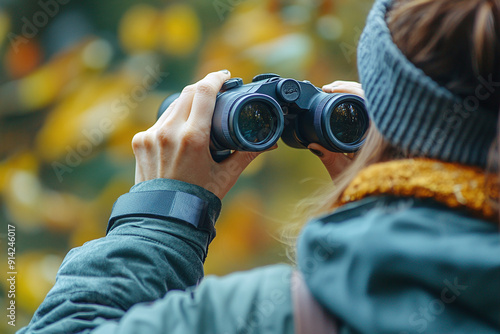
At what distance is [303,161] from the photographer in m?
2.84

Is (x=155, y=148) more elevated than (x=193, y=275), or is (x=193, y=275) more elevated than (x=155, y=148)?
(x=155, y=148)

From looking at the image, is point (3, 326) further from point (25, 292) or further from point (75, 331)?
point (75, 331)

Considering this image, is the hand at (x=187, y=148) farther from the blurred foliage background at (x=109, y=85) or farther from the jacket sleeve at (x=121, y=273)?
the blurred foliage background at (x=109, y=85)

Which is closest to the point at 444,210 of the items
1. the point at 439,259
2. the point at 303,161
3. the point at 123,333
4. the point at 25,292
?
the point at 439,259

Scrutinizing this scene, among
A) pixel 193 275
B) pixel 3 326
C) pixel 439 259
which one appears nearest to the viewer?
pixel 439 259

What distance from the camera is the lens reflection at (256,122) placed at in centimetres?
97

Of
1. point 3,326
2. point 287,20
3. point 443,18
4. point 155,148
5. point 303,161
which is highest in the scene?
point 443,18

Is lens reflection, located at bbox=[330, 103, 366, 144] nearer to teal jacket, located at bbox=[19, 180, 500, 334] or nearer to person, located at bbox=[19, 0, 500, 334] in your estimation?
person, located at bbox=[19, 0, 500, 334]

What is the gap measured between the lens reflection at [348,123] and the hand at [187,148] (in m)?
0.23

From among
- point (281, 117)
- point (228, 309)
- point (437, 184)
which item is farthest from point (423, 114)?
point (281, 117)

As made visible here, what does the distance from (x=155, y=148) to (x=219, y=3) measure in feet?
6.57

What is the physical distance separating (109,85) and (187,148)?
1.99m

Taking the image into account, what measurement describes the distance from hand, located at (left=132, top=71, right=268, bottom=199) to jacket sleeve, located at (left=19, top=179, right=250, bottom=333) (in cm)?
13

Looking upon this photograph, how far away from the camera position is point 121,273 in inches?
26.1
